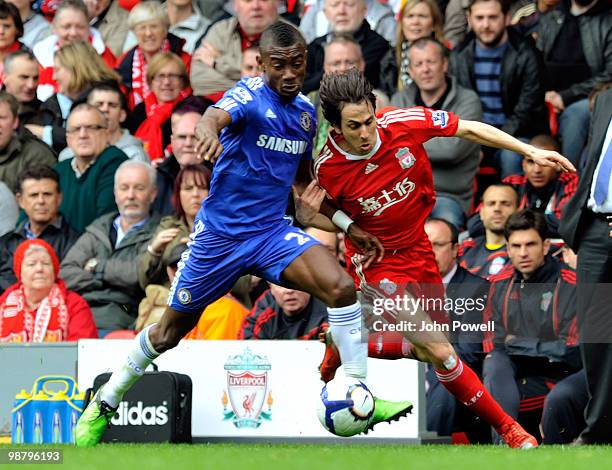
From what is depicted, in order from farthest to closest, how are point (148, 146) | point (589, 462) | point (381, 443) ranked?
1. point (148, 146)
2. point (381, 443)
3. point (589, 462)

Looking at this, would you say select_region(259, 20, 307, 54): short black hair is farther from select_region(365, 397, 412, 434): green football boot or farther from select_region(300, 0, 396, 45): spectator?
select_region(300, 0, 396, 45): spectator

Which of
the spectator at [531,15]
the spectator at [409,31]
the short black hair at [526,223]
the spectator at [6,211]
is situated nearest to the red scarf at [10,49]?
the spectator at [6,211]

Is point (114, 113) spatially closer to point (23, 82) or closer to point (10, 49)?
point (23, 82)

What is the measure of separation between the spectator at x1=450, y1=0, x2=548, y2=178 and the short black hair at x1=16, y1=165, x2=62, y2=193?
4007 millimetres

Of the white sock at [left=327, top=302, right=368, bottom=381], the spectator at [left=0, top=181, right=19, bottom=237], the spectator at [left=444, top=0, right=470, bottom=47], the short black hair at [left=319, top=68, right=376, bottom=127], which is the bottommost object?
the white sock at [left=327, top=302, right=368, bottom=381]

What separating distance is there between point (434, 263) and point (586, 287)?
1.14 meters

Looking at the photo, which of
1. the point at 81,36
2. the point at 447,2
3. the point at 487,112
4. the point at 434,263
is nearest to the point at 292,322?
the point at 434,263

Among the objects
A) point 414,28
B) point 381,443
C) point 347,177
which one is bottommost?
point 381,443

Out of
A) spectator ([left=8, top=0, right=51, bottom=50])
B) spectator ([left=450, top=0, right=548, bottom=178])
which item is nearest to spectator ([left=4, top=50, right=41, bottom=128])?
spectator ([left=8, top=0, right=51, bottom=50])

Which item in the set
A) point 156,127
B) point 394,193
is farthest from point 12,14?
point 394,193

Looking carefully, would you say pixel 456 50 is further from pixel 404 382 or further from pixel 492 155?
pixel 404 382

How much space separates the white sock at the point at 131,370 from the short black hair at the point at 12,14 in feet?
25.9

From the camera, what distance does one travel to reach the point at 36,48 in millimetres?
17250

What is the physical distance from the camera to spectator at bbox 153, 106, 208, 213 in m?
14.1
